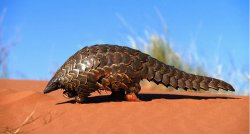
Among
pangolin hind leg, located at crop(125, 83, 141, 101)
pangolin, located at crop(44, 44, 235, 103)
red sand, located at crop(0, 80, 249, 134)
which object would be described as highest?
pangolin, located at crop(44, 44, 235, 103)

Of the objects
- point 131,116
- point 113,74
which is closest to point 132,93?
point 113,74

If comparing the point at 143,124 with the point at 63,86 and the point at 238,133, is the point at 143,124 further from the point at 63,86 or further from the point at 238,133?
the point at 63,86

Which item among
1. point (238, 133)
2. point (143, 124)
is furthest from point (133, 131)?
point (238, 133)

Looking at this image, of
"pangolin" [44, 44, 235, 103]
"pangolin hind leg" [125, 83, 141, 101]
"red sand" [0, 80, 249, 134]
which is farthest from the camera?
"pangolin hind leg" [125, 83, 141, 101]

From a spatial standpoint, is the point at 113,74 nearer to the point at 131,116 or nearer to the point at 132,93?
the point at 132,93

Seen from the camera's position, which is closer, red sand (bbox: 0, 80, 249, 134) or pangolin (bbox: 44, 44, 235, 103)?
red sand (bbox: 0, 80, 249, 134)

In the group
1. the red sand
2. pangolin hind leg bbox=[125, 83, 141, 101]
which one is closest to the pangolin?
pangolin hind leg bbox=[125, 83, 141, 101]

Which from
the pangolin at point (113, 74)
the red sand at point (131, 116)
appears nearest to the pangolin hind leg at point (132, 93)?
the pangolin at point (113, 74)

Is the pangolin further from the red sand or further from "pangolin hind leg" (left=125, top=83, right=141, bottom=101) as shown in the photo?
the red sand
